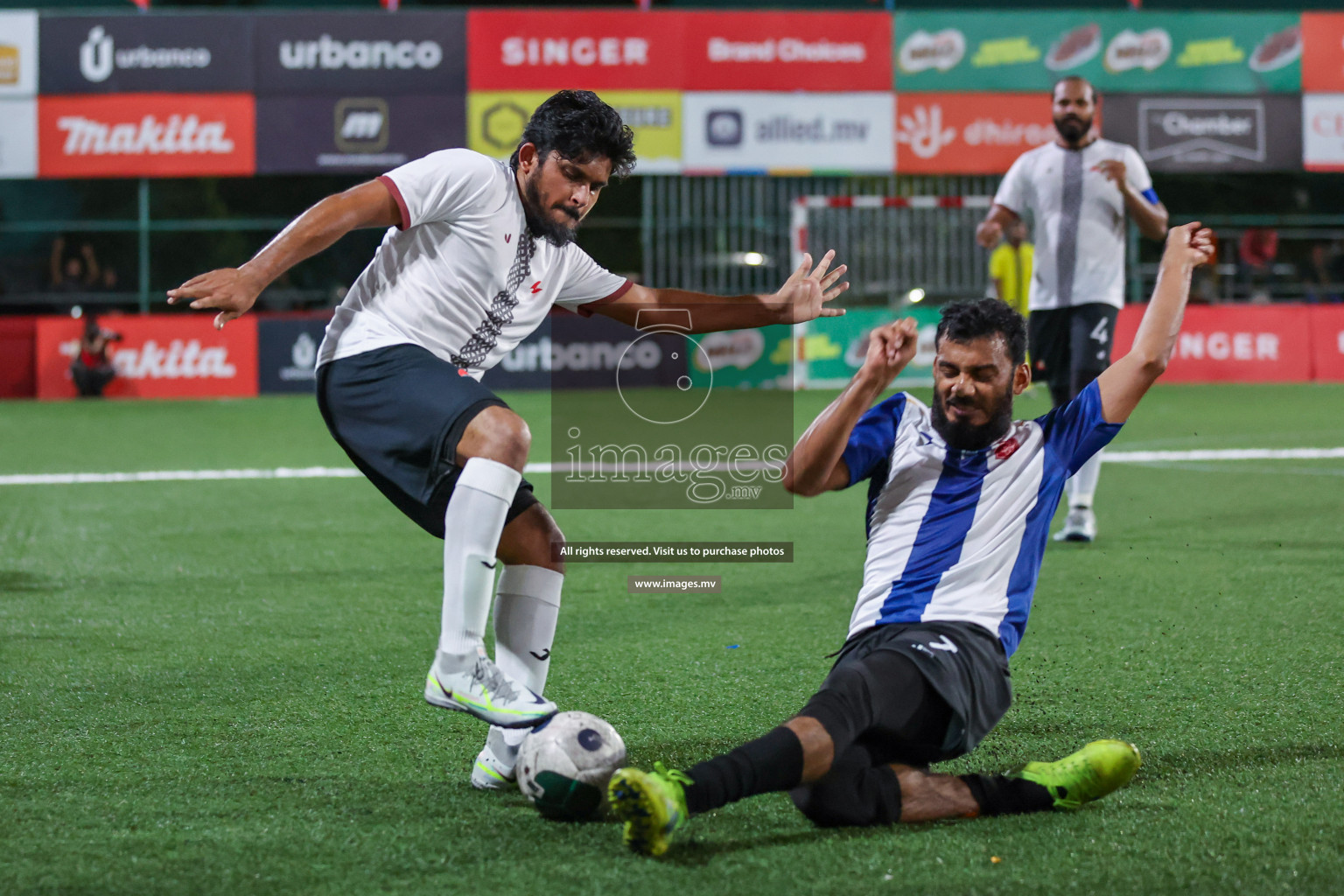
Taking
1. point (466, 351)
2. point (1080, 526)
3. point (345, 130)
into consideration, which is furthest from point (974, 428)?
point (345, 130)

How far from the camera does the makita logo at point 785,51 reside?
1917cm

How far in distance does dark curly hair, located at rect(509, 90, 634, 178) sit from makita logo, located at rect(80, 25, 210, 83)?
17.3 metres

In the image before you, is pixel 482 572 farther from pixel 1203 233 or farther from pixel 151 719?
pixel 1203 233

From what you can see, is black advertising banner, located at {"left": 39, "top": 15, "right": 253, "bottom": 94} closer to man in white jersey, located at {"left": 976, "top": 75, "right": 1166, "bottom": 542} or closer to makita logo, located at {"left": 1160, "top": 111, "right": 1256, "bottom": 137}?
makita logo, located at {"left": 1160, "top": 111, "right": 1256, "bottom": 137}

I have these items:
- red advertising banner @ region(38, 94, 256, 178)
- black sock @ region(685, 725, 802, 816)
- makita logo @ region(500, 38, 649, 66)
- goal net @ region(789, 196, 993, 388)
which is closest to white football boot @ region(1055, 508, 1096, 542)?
black sock @ region(685, 725, 802, 816)

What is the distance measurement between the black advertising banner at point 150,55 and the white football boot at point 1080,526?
15365 mm

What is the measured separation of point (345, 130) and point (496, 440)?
56.0ft

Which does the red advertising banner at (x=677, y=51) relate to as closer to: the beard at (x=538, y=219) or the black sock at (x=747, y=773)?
the beard at (x=538, y=219)

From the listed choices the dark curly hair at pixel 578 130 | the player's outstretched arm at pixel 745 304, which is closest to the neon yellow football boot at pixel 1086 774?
the player's outstretched arm at pixel 745 304

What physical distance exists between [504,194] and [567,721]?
136 cm

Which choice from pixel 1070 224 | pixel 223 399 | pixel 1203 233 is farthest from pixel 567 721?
pixel 223 399

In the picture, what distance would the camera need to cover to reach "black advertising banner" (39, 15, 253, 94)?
19.1 m

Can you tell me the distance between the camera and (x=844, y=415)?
119 inches

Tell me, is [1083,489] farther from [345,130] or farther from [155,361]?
[155,361]
